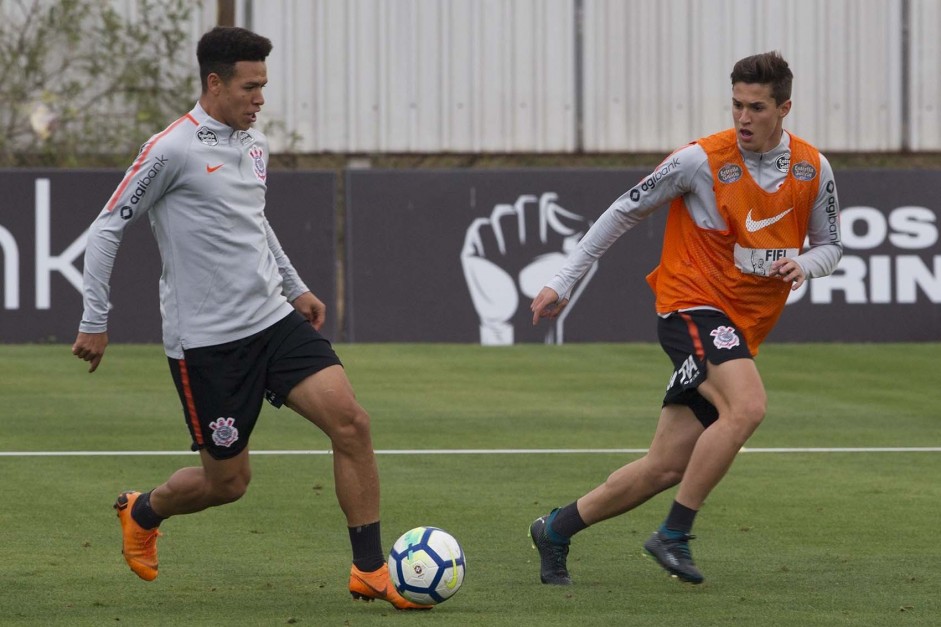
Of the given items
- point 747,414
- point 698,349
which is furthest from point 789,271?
point 747,414

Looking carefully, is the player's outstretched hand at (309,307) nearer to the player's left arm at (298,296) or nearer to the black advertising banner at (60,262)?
the player's left arm at (298,296)

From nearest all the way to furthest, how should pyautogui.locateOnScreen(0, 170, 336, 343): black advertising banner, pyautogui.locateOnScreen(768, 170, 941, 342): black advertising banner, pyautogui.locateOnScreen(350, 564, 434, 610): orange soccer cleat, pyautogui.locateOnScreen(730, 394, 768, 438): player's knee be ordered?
pyautogui.locateOnScreen(350, 564, 434, 610): orange soccer cleat < pyautogui.locateOnScreen(730, 394, 768, 438): player's knee < pyautogui.locateOnScreen(0, 170, 336, 343): black advertising banner < pyautogui.locateOnScreen(768, 170, 941, 342): black advertising banner

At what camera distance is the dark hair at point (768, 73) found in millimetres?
6418

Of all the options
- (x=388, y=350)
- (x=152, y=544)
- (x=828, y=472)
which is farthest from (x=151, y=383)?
(x=152, y=544)

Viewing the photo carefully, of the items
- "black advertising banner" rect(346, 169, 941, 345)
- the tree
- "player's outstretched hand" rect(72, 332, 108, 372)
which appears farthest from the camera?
the tree

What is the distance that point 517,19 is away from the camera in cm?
2275

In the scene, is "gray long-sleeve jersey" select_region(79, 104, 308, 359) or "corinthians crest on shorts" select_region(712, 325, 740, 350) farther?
"corinthians crest on shorts" select_region(712, 325, 740, 350)

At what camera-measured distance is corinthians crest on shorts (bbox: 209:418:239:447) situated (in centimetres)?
616

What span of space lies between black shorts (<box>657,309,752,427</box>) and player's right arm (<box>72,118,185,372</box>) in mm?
1958

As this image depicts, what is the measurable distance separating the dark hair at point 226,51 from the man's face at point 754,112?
1748mm

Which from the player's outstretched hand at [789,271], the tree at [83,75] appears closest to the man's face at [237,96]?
the player's outstretched hand at [789,271]

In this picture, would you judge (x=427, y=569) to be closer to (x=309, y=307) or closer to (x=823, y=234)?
(x=309, y=307)

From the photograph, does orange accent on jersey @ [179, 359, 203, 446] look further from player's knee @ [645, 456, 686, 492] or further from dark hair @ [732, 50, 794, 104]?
dark hair @ [732, 50, 794, 104]

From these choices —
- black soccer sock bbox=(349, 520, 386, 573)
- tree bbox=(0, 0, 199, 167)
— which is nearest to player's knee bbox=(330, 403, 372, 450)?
black soccer sock bbox=(349, 520, 386, 573)
